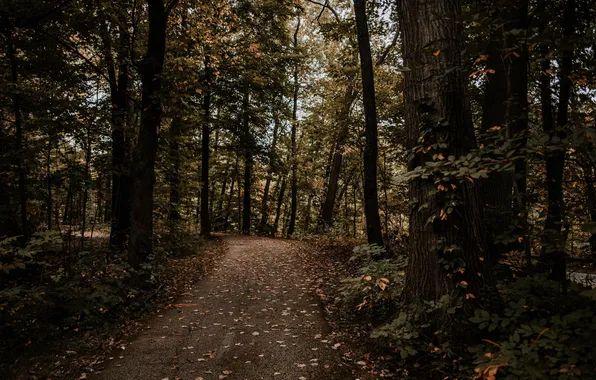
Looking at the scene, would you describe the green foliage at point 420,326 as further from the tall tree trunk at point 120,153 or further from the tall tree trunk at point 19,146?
the tall tree trunk at point 120,153

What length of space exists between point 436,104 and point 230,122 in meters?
13.5

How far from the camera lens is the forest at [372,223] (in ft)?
10.3

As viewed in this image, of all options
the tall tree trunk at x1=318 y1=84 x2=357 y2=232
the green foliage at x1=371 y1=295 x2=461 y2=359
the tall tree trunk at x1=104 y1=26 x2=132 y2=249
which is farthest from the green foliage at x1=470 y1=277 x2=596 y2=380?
the tall tree trunk at x1=104 y1=26 x2=132 y2=249

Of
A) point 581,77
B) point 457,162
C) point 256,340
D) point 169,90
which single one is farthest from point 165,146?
point 581,77

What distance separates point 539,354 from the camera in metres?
2.88

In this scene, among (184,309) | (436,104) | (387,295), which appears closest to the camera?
(436,104)

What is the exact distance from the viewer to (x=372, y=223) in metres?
8.58

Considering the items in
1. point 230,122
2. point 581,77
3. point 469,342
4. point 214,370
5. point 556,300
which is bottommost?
point 214,370

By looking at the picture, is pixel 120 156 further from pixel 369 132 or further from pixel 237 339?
pixel 237 339

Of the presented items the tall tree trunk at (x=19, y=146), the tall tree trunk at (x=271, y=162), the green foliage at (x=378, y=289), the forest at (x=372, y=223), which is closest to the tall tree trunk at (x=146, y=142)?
the forest at (x=372, y=223)

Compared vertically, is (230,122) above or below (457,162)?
above

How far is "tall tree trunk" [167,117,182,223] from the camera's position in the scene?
11141 mm

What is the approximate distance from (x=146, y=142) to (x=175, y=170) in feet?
17.0

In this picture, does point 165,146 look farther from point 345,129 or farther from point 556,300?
point 556,300
